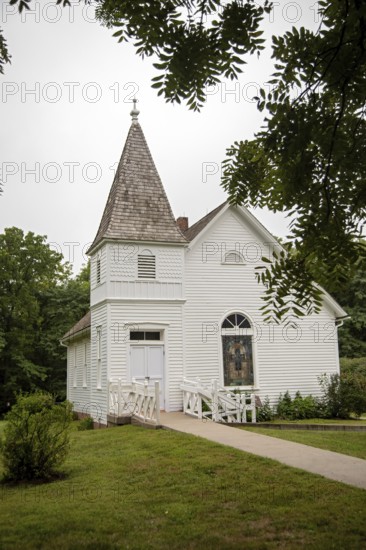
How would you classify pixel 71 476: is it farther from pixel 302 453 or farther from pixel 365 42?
pixel 365 42

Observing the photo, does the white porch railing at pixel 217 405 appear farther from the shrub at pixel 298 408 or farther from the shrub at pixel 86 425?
the shrub at pixel 86 425

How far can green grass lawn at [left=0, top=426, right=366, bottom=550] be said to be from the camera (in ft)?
19.9

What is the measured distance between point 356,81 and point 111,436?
13.6m

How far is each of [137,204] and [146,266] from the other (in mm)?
2416

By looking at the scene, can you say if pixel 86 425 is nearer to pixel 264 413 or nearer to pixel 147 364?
pixel 147 364

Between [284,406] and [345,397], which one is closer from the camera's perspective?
[345,397]

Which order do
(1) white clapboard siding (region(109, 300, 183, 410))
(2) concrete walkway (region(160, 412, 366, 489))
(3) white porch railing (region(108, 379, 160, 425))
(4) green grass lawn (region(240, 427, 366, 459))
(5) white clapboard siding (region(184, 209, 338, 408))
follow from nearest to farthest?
(2) concrete walkway (region(160, 412, 366, 489)) < (4) green grass lawn (region(240, 427, 366, 459)) < (3) white porch railing (region(108, 379, 160, 425)) < (1) white clapboard siding (region(109, 300, 183, 410)) < (5) white clapboard siding (region(184, 209, 338, 408))

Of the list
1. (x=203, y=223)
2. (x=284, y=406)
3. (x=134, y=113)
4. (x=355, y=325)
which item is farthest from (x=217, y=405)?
(x=355, y=325)

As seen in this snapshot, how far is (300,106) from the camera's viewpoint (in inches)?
164

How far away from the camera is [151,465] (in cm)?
1038

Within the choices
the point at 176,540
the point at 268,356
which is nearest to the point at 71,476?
the point at 176,540

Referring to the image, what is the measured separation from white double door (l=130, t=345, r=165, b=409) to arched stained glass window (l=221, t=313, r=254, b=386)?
2.64 metres

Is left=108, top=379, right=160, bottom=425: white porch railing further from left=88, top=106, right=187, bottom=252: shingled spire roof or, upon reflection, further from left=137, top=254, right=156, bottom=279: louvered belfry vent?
left=88, top=106, right=187, bottom=252: shingled spire roof

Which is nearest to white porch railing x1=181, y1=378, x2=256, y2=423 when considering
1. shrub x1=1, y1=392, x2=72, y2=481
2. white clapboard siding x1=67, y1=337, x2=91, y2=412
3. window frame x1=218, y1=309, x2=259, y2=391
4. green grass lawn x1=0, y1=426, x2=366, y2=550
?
window frame x1=218, y1=309, x2=259, y2=391
